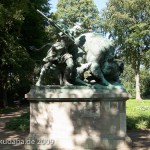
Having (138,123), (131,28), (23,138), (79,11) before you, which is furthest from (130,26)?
(23,138)

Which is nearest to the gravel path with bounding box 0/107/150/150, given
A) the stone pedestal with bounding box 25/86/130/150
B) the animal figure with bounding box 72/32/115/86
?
the stone pedestal with bounding box 25/86/130/150

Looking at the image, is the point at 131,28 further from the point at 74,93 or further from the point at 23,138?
the point at 74,93

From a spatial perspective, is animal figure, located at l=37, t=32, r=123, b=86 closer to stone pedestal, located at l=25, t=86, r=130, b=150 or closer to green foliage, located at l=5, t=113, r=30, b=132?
stone pedestal, located at l=25, t=86, r=130, b=150

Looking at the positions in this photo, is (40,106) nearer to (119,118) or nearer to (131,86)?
(119,118)

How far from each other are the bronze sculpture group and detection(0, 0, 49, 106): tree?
35.6 feet

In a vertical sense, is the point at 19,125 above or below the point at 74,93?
below

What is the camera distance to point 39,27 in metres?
27.5

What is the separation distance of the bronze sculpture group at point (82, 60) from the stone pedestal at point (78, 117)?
457mm

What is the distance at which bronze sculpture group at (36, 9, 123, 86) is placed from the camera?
9.22 meters

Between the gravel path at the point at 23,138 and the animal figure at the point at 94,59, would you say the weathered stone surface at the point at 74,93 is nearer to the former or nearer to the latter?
the animal figure at the point at 94,59

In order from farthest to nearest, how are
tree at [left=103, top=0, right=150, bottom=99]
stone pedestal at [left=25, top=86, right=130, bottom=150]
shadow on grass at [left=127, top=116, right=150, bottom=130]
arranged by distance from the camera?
tree at [left=103, top=0, right=150, bottom=99]
shadow on grass at [left=127, top=116, right=150, bottom=130]
stone pedestal at [left=25, top=86, right=130, bottom=150]

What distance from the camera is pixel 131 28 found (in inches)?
1655

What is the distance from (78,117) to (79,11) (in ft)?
114

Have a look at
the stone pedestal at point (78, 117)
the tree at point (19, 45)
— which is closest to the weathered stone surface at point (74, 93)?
the stone pedestal at point (78, 117)
